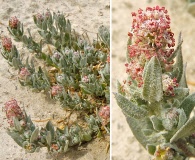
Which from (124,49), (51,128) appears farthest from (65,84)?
(124,49)

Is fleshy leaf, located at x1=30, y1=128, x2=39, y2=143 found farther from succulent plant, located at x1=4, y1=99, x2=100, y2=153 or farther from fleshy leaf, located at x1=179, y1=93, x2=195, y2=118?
fleshy leaf, located at x1=179, y1=93, x2=195, y2=118

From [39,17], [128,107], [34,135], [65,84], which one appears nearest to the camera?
[128,107]

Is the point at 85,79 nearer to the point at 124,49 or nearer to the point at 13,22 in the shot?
the point at 124,49

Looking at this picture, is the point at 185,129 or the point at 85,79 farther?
the point at 85,79

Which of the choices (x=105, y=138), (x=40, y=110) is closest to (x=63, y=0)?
(x=40, y=110)

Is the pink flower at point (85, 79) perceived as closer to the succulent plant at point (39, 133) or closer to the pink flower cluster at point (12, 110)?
the succulent plant at point (39, 133)

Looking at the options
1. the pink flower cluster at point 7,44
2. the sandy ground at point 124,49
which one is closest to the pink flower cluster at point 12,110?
the sandy ground at point 124,49

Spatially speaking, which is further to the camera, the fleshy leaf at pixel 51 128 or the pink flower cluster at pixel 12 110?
the fleshy leaf at pixel 51 128
